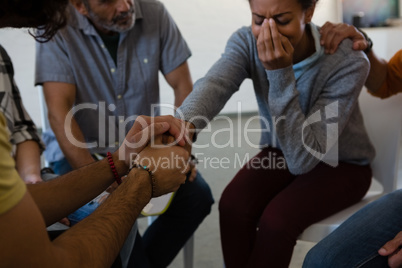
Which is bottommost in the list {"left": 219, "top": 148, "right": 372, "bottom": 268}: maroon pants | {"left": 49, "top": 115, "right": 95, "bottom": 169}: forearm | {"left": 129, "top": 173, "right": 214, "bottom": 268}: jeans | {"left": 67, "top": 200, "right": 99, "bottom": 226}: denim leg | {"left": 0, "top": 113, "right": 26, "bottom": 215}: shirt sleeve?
{"left": 129, "top": 173, "right": 214, "bottom": 268}: jeans

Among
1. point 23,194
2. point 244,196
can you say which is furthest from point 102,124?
point 23,194

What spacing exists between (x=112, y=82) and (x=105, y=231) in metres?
0.90

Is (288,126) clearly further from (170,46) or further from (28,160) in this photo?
(28,160)

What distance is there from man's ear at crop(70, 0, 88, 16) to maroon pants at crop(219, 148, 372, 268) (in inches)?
29.1

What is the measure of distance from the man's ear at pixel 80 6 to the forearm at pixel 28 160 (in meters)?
0.46

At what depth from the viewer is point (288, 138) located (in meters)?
1.25

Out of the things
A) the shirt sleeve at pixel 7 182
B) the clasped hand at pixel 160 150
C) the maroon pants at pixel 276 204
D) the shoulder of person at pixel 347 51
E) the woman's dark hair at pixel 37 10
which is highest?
the woman's dark hair at pixel 37 10

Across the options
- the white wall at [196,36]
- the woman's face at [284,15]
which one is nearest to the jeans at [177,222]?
the woman's face at [284,15]

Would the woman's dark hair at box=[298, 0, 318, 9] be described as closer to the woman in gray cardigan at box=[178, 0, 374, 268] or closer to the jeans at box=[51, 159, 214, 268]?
the woman in gray cardigan at box=[178, 0, 374, 268]

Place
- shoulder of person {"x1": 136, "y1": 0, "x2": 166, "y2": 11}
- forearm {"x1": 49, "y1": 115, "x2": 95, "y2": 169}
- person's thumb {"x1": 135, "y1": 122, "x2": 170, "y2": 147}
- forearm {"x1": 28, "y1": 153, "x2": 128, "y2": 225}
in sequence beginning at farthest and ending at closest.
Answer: shoulder of person {"x1": 136, "y1": 0, "x2": 166, "y2": 11} → forearm {"x1": 49, "y1": 115, "x2": 95, "y2": 169} → person's thumb {"x1": 135, "y1": 122, "x2": 170, "y2": 147} → forearm {"x1": 28, "y1": 153, "x2": 128, "y2": 225}

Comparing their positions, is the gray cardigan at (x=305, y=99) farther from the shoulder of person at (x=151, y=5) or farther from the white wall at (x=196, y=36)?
the white wall at (x=196, y=36)

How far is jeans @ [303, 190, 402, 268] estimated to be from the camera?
1019 millimetres

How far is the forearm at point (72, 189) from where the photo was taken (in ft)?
3.25

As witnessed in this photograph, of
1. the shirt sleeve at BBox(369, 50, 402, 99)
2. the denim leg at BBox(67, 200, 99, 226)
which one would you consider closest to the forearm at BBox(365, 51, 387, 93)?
the shirt sleeve at BBox(369, 50, 402, 99)
